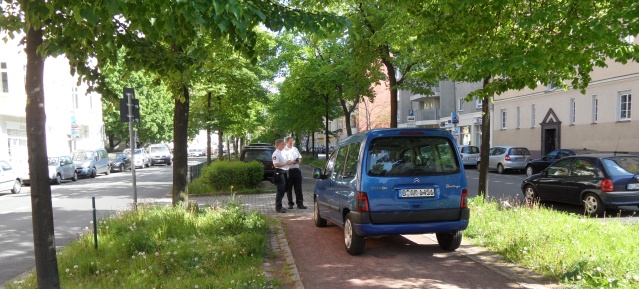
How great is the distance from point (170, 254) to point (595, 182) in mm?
9317

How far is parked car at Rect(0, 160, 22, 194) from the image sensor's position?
1852 centimetres

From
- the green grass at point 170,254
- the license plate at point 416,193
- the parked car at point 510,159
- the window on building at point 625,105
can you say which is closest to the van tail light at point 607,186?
the license plate at point 416,193

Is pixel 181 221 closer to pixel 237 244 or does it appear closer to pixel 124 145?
pixel 237 244

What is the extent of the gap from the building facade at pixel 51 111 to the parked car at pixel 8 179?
13.0 ft

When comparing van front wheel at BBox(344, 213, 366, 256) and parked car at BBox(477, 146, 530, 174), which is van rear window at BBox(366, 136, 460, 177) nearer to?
van front wheel at BBox(344, 213, 366, 256)

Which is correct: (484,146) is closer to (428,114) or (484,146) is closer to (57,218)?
(57,218)

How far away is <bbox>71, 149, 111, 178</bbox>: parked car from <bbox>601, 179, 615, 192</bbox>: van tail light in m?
26.6

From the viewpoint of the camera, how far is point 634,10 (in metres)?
5.37

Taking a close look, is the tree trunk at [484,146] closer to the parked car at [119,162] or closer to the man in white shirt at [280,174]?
the man in white shirt at [280,174]

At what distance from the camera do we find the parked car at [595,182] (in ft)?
32.4

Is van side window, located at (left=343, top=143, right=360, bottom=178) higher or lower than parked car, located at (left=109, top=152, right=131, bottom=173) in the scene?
higher

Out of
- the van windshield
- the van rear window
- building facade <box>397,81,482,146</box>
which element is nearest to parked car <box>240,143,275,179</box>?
the van rear window

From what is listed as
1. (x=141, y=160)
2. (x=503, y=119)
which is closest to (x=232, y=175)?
(x=503, y=119)

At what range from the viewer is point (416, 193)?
20.3 ft
